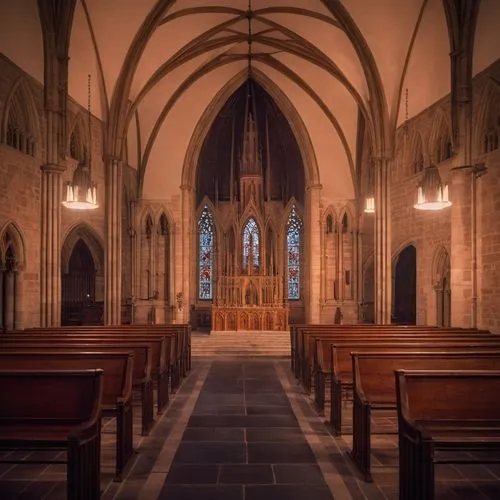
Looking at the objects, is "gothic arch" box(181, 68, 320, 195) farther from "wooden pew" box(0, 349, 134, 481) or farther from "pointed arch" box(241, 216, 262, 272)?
"wooden pew" box(0, 349, 134, 481)

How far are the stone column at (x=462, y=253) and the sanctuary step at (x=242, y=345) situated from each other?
5.67 metres

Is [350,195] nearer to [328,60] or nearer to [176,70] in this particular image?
[328,60]

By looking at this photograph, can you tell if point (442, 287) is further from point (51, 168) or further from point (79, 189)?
point (51, 168)

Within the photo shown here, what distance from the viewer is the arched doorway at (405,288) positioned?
79.9 ft

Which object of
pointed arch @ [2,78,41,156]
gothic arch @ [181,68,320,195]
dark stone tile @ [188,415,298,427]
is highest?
gothic arch @ [181,68,320,195]

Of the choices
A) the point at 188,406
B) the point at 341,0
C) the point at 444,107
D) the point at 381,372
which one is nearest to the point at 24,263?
the point at 188,406

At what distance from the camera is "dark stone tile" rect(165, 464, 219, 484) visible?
5.55 m

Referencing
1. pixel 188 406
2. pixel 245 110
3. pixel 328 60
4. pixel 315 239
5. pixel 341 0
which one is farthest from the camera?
pixel 245 110

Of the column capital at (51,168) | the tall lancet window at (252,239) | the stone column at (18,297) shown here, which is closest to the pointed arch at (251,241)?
the tall lancet window at (252,239)

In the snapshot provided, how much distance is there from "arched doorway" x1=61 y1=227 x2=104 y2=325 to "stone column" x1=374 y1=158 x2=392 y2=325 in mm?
10271

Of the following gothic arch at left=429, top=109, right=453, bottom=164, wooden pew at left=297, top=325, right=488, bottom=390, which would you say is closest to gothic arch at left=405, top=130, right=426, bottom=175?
gothic arch at left=429, top=109, right=453, bottom=164

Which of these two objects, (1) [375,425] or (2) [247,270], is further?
(2) [247,270]

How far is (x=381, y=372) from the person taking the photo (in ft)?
22.0

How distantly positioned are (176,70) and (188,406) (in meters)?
16.9
